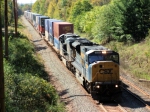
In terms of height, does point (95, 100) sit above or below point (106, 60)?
below


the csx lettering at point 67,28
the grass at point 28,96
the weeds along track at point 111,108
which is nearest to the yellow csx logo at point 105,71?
the weeds along track at point 111,108

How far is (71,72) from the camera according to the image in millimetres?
26516

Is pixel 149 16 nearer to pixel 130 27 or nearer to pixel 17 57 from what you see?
pixel 130 27

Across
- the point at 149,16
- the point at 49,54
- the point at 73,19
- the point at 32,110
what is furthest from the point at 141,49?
the point at 73,19

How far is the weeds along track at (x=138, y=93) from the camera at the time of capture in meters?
18.1

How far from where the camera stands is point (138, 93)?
66.2 ft

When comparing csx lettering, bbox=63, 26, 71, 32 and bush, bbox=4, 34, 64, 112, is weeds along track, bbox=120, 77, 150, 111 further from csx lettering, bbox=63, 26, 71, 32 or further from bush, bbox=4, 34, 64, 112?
csx lettering, bbox=63, 26, 71, 32

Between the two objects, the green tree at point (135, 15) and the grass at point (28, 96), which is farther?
the green tree at point (135, 15)

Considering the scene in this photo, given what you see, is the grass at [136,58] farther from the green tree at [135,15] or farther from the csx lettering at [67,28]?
the csx lettering at [67,28]

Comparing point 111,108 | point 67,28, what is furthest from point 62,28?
point 111,108

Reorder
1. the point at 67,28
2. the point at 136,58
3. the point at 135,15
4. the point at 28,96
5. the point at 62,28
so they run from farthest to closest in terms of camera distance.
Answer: the point at 67,28 < the point at 62,28 < the point at 135,15 < the point at 136,58 < the point at 28,96

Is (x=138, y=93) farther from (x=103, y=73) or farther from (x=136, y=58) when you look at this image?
(x=136, y=58)

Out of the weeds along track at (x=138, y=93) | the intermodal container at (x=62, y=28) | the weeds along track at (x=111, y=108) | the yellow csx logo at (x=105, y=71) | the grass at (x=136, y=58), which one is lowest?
the weeds along track at (x=138, y=93)

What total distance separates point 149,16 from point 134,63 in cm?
816
